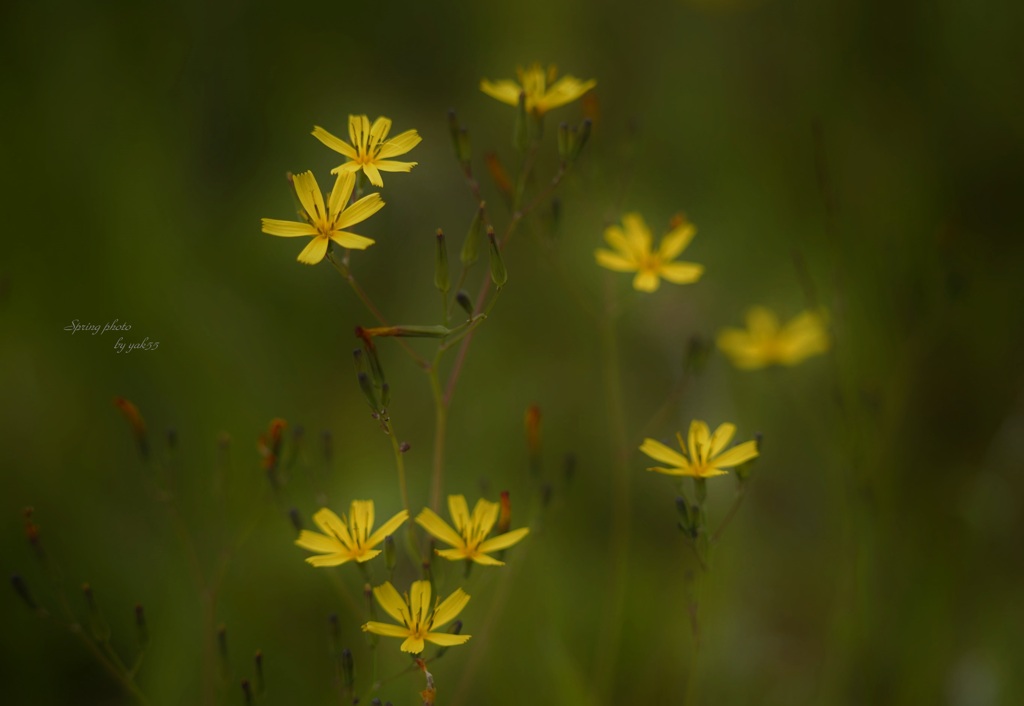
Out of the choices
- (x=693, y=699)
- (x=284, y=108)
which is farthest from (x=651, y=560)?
(x=284, y=108)

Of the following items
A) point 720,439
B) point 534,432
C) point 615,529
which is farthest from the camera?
point 615,529

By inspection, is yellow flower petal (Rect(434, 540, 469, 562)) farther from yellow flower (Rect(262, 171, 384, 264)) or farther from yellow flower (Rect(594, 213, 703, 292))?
yellow flower (Rect(594, 213, 703, 292))

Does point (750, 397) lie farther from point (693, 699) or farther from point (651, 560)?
point (693, 699)

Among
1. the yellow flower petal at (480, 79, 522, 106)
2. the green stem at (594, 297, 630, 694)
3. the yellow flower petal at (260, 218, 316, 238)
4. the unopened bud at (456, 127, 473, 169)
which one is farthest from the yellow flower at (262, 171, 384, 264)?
A: the green stem at (594, 297, 630, 694)

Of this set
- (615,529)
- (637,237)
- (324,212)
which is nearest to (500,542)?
(324,212)

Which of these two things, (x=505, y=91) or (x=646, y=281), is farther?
(x=646, y=281)

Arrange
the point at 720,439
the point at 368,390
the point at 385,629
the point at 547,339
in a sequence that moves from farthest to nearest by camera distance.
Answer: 1. the point at 547,339
2. the point at 720,439
3. the point at 368,390
4. the point at 385,629

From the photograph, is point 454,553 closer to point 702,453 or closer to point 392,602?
point 392,602
